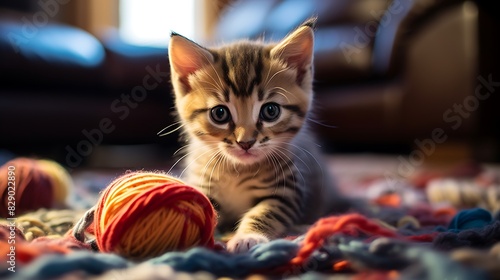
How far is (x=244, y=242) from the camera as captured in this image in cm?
91

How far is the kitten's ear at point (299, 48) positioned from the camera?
116 centimetres

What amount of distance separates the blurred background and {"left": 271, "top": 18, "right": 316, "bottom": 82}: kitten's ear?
3.20 feet

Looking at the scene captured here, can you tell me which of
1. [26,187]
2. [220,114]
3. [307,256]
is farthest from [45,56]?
[307,256]

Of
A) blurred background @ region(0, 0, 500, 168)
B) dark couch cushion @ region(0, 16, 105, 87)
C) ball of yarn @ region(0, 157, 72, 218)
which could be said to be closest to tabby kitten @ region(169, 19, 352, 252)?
ball of yarn @ region(0, 157, 72, 218)

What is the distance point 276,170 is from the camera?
119cm

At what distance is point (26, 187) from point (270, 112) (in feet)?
2.08

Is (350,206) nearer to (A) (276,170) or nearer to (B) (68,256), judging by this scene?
(A) (276,170)

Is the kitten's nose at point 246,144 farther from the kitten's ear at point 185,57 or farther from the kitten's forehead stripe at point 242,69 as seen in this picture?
the kitten's ear at point 185,57

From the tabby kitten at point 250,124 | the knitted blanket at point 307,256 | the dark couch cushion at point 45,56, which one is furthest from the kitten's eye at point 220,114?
the dark couch cushion at point 45,56

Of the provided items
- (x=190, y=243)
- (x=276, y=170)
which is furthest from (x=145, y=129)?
(x=190, y=243)

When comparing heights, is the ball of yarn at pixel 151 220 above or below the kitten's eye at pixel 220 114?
below

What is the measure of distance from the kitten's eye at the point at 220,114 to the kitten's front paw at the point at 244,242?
28 centimetres

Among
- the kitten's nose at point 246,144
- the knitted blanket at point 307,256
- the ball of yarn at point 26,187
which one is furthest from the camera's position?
the ball of yarn at point 26,187

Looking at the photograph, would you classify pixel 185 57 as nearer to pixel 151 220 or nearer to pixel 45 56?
pixel 151 220
